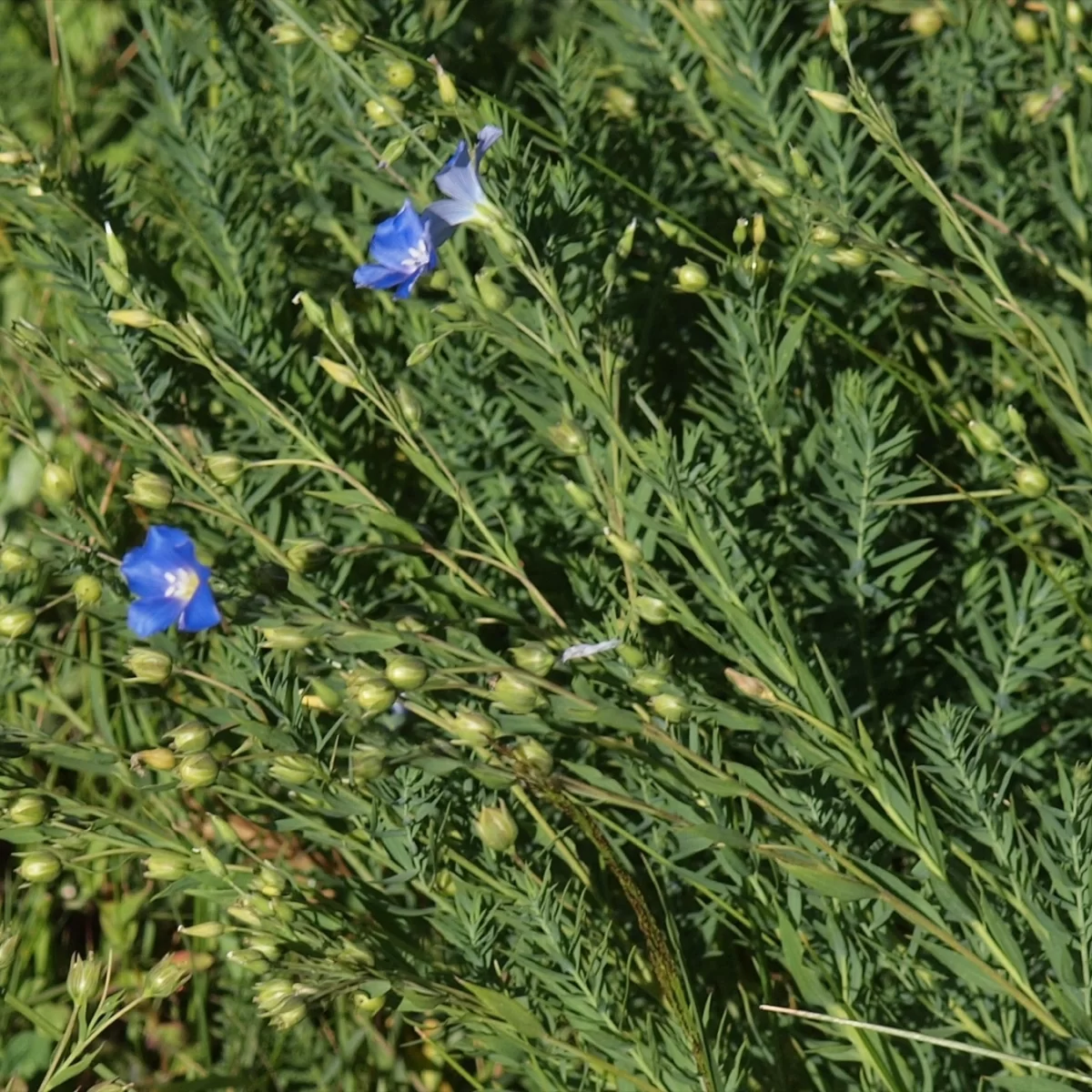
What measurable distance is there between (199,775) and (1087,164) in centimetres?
127

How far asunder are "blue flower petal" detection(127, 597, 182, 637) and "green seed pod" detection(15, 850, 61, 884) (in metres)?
0.22

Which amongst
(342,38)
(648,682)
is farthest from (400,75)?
(648,682)

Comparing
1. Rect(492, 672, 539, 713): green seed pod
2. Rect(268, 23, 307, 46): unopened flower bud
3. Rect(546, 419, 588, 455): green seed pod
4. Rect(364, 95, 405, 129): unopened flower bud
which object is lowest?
Rect(492, 672, 539, 713): green seed pod

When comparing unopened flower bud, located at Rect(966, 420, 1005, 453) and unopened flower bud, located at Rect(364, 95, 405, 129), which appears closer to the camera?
unopened flower bud, located at Rect(966, 420, 1005, 453)

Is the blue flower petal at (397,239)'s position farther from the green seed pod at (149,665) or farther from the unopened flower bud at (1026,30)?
the unopened flower bud at (1026,30)

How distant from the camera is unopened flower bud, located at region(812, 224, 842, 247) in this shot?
1217mm

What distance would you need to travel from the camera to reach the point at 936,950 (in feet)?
3.88

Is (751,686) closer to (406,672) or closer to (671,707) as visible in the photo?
(671,707)

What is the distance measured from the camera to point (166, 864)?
1.24 metres

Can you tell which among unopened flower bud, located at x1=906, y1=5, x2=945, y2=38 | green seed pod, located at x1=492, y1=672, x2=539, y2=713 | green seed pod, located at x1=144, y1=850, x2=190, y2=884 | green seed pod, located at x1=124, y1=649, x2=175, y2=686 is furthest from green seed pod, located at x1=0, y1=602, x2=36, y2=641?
unopened flower bud, located at x1=906, y1=5, x2=945, y2=38

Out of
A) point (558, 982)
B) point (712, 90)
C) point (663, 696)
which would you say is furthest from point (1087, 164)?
point (558, 982)

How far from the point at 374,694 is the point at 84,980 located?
1.18 ft

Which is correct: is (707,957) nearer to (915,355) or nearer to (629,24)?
(915,355)

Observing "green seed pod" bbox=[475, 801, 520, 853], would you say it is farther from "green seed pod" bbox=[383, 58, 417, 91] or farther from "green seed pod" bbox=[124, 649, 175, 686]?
"green seed pod" bbox=[383, 58, 417, 91]
